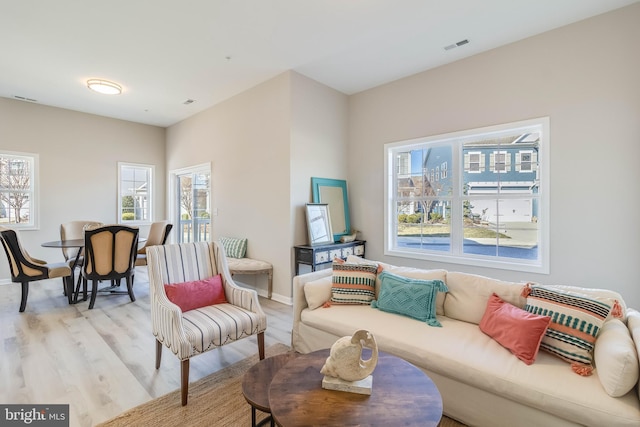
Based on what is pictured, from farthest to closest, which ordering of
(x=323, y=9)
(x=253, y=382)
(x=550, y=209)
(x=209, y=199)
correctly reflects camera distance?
(x=209, y=199) < (x=550, y=209) < (x=323, y=9) < (x=253, y=382)

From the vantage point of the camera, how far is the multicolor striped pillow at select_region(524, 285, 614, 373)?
64.0 inches

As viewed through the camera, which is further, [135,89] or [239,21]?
[135,89]

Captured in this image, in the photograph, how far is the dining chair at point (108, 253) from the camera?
364cm

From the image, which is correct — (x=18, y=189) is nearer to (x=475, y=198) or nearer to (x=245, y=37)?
(x=245, y=37)

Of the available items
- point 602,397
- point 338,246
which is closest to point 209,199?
point 338,246

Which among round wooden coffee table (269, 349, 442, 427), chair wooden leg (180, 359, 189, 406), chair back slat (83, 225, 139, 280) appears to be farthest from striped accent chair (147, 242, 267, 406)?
chair back slat (83, 225, 139, 280)

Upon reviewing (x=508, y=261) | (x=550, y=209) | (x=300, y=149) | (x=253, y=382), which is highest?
(x=300, y=149)

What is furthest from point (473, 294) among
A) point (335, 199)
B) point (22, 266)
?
point (22, 266)

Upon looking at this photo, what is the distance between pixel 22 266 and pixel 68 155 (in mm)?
2896

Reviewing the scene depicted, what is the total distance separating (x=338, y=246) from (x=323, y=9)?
2793 mm

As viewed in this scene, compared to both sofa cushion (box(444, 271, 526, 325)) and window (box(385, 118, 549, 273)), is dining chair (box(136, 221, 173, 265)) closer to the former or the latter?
window (box(385, 118, 549, 273))

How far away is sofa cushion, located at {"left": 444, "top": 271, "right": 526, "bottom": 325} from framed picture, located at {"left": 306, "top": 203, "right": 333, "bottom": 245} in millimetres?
2016

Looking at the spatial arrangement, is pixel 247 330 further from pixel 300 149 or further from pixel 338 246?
pixel 300 149

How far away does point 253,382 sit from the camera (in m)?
1.62
